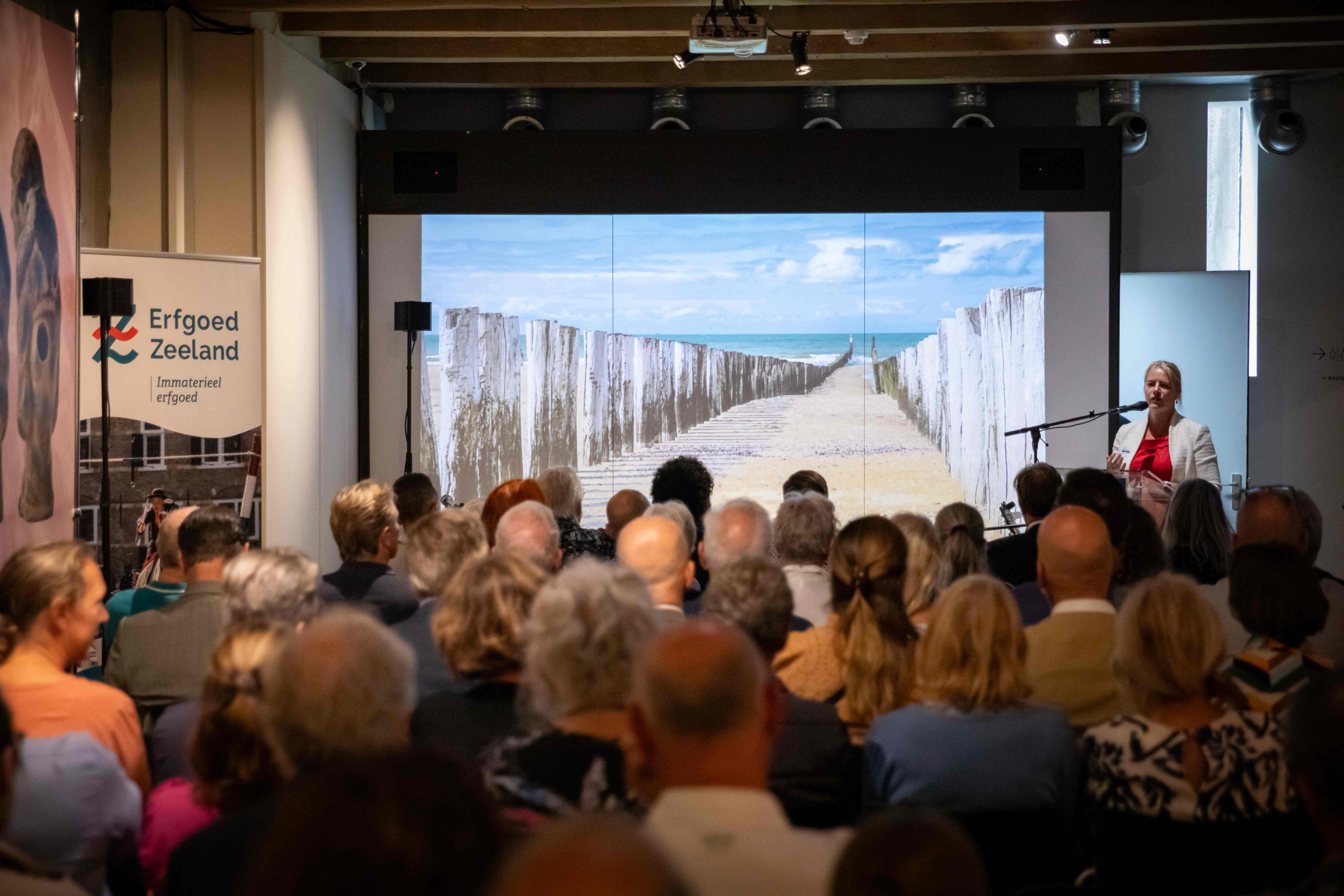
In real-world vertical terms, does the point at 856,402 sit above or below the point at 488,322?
below

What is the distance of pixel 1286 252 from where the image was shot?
817 centimetres

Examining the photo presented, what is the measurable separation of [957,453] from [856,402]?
2.59 ft

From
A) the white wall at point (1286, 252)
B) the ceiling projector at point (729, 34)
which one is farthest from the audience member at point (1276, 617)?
the white wall at point (1286, 252)

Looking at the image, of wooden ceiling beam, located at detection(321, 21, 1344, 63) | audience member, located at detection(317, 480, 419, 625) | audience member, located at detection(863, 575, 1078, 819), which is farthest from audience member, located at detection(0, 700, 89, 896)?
wooden ceiling beam, located at detection(321, 21, 1344, 63)

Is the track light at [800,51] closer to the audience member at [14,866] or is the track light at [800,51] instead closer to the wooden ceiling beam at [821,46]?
the wooden ceiling beam at [821,46]

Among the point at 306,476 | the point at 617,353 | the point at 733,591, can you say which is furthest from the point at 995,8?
the point at 733,591

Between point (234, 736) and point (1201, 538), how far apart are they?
3.11 m

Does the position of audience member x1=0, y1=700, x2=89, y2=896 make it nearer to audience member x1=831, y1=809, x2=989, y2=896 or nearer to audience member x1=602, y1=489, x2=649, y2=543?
audience member x1=831, y1=809, x2=989, y2=896

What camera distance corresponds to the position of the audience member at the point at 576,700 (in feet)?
5.76

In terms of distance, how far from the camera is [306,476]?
695cm

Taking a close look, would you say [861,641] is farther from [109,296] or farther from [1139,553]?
[109,296]

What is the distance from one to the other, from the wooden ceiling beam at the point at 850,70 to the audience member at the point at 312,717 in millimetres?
6566

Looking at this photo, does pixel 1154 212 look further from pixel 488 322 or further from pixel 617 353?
pixel 488 322

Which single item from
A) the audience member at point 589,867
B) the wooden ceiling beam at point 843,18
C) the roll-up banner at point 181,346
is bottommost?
the audience member at point 589,867
